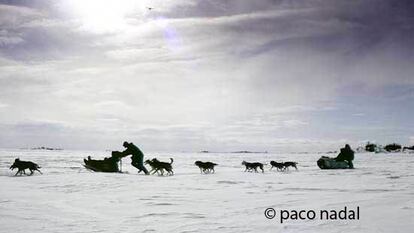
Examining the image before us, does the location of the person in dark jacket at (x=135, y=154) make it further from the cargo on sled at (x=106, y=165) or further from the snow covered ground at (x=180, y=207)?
the snow covered ground at (x=180, y=207)

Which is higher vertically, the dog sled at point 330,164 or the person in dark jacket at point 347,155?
the person in dark jacket at point 347,155

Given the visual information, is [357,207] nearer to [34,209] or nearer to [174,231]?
[174,231]

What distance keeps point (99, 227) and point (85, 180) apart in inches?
259

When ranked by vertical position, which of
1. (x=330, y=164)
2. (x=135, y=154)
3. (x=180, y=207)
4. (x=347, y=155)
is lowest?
(x=180, y=207)

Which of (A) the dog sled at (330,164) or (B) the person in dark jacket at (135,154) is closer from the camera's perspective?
(B) the person in dark jacket at (135,154)

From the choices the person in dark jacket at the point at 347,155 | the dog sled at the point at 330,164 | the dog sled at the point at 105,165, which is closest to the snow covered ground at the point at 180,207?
the dog sled at the point at 105,165

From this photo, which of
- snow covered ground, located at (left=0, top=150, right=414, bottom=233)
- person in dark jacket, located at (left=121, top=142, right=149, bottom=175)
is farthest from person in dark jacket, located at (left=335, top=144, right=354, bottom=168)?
snow covered ground, located at (left=0, top=150, right=414, bottom=233)

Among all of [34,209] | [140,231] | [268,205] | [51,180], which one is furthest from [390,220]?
[51,180]

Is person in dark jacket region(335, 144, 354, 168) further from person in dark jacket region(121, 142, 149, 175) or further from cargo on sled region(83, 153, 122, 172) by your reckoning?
cargo on sled region(83, 153, 122, 172)

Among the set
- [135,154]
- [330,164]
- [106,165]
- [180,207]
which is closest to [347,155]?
[330,164]

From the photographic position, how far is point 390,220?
244 inches

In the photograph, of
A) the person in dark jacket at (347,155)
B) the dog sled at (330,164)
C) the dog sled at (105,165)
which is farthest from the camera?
the person in dark jacket at (347,155)

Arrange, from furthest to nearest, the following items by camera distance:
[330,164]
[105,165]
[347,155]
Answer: [347,155], [330,164], [105,165]

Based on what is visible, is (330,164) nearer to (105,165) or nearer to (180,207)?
(105,165)
